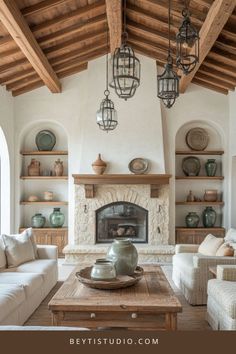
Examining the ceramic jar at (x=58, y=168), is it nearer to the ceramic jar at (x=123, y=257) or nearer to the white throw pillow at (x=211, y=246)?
the white throw pillow at (x=211, y=246)

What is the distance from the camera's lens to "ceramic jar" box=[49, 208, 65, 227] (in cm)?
761

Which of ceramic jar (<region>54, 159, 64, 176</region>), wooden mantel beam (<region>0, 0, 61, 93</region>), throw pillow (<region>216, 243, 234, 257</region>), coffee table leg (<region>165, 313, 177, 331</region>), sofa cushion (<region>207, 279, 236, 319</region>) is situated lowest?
coffee table leg (<region>165, 313, 177, 331</region>)

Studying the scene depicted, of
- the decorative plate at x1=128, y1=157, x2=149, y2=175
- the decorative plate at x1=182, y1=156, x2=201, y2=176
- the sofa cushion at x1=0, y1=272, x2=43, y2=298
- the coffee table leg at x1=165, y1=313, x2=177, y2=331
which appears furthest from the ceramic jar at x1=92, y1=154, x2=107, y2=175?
the coffee table leg at x1=165, y1=313, x2=177, y2=331

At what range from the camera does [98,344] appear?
182 centimetres

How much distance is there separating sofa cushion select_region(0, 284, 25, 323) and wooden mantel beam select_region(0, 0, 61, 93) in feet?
9.55

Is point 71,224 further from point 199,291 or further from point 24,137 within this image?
point 199,291

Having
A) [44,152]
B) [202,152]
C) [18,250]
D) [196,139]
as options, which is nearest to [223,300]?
[18,250]

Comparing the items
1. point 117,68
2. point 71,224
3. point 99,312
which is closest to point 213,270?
point 99,312

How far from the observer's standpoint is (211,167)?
7707 mm

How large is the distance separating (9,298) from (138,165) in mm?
4327

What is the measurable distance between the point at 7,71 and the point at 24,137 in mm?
1909

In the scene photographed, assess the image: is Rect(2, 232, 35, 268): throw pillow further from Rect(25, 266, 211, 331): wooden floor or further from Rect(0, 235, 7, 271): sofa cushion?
Rect(25, 266, 211, 331): wooden floor

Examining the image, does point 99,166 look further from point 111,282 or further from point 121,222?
point 111,282

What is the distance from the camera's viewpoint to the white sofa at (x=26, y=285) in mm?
3443
